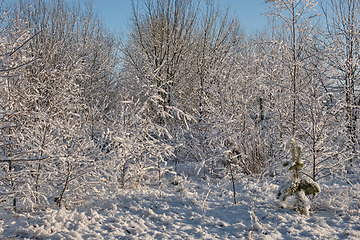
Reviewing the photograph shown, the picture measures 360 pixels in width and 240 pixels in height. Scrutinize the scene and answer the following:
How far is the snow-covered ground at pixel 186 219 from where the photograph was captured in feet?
10.7

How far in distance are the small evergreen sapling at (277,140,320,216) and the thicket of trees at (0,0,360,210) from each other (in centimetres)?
59

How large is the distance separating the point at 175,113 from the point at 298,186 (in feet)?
10.2

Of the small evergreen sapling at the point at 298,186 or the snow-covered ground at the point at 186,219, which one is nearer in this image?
the snow-covered ground at the point at 186,219

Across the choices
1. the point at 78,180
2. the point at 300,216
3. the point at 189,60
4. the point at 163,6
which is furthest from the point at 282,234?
the point at 189,60

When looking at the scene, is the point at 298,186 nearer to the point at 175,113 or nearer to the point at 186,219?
the point at 186,219

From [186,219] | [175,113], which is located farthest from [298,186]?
[175,113]

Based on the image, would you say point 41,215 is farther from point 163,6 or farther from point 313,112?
point 163,6

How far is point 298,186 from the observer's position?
370 centimetres

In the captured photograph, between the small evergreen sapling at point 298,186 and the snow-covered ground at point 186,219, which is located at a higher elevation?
the small evergreen sapling at point 298,186

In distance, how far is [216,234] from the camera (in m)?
3.34

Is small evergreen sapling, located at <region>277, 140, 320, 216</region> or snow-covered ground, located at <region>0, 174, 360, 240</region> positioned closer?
snow-covered ground, located at <region>0, 174, 360, 240</region>

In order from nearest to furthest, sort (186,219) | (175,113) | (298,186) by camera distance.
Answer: (298,186), (186,219), (175,113)

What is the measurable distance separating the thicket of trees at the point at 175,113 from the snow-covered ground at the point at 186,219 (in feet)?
1.11

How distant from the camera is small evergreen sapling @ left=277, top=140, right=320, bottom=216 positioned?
11.9 feet
